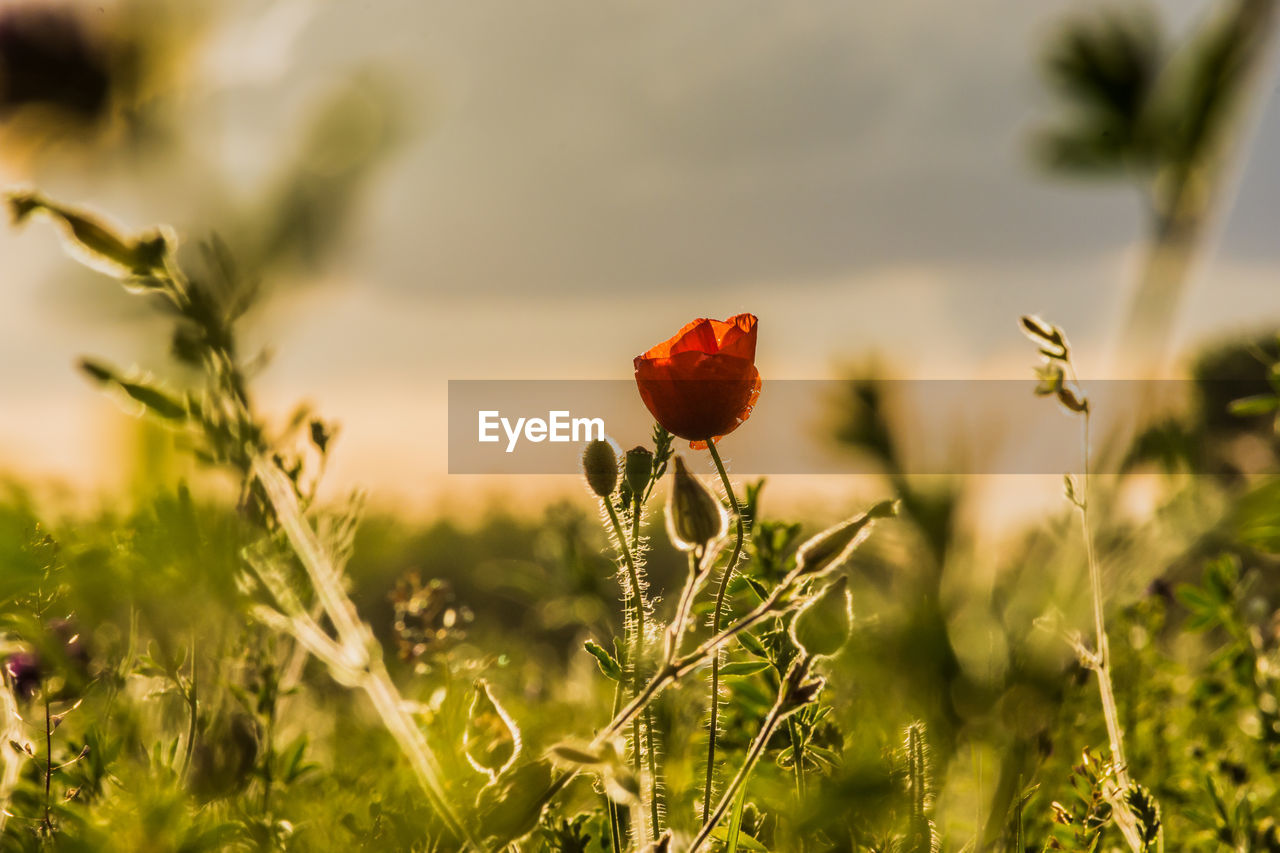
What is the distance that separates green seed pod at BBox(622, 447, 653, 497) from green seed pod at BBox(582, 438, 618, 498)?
1.2 inches

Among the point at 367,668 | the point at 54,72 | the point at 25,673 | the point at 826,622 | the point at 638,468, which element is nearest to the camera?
the point at 54,72

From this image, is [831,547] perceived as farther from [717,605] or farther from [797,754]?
[797,754]

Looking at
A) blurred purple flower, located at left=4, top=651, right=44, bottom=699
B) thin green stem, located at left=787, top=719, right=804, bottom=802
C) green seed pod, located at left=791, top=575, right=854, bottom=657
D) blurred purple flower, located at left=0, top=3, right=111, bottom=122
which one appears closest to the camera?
blurred purple flower, located at left=0, top=3, right=111, bottom=122

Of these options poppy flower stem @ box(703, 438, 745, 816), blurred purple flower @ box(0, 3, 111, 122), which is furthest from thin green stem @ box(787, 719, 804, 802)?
blurred purple flower @ box(0, 3, 111, 122)

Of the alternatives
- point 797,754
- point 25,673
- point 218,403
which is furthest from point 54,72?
point 25,673

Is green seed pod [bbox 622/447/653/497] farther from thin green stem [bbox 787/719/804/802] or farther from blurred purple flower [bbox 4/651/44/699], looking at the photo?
blurred purple flower [bbox 4/651/44/699]

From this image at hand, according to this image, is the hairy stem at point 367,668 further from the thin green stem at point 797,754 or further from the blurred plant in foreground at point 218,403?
the thin green stem at point 797,754

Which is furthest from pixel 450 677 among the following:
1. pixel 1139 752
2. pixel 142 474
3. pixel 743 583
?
pixel 1139 752

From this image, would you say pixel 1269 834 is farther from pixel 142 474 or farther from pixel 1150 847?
pixel 142 474

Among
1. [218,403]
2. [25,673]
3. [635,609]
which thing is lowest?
[25,673]

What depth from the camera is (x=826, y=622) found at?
707 millimetres

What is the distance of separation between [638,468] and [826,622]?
20cm

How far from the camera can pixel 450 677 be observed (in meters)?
1.08

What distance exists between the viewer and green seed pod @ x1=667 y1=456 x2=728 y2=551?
598 mm
